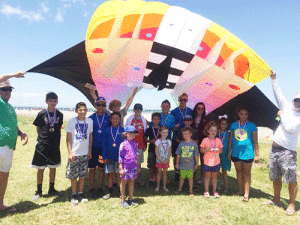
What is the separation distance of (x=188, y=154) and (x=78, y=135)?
7.66 feet

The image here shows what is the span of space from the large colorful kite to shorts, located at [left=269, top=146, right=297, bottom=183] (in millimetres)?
1283

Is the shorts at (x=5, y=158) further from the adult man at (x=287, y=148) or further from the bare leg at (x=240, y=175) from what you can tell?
the adult man at (x=287, y=148)

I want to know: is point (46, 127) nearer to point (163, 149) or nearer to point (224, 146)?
point (163, 149)

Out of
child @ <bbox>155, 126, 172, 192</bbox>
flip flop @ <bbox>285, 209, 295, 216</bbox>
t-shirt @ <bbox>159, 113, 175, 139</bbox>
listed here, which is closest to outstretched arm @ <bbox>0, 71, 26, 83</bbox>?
child @ <bbox>155, 126, 172, 192</bbox>

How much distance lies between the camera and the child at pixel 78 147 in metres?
3.70

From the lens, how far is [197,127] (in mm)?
4703

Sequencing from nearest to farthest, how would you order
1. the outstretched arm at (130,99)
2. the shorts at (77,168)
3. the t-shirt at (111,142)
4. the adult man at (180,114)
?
the shorts at (77,168) < the t-shirt at (111,142) < the adult man at (180,114) < the outstretched arm at (130,99)

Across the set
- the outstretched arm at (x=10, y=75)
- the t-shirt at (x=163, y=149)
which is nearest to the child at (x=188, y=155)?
the t-shirt at (x=163, y=149)

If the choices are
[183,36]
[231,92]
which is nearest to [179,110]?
[231,92]

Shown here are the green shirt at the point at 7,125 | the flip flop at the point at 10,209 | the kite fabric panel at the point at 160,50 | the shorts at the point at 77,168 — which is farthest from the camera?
the kite fabric panel at the point at 160,50

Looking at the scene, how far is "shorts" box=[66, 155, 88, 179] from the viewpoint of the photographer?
369cm

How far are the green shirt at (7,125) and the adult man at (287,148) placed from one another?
16.0 ft

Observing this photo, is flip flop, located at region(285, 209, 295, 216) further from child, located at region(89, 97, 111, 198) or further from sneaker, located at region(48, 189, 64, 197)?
sneaker, located at region(48, 189, 64, 197)

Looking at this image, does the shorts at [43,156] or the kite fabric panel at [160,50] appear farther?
the kite fabric panel at [160,50]
